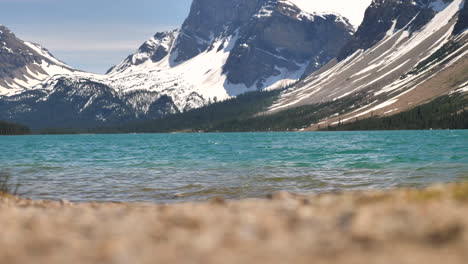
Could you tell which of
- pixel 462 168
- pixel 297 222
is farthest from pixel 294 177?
pixel 297 222

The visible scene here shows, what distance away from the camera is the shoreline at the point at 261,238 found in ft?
20.5

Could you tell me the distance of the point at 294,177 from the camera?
3822cm

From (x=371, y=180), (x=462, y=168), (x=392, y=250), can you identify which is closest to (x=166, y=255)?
(x=392, y=250)

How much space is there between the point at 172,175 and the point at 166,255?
36.7 meters

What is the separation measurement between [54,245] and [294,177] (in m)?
31.8

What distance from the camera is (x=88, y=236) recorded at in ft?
26.4

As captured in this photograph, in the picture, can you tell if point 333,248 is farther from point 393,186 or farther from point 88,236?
point 393,186

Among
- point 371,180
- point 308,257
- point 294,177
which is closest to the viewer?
point 308,257

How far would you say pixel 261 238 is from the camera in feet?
23.7

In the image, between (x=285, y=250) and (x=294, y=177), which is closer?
(x=285, y=250)

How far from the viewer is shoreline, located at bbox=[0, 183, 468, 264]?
6.24 meters

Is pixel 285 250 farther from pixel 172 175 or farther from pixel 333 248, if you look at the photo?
pixel 172 175

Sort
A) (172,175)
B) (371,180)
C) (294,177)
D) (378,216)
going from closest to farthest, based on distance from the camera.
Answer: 1. (378,216)
2. (371,180)
3. (294,177)
4. (172,175)

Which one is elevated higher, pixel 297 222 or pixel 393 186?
pixel 297 222
